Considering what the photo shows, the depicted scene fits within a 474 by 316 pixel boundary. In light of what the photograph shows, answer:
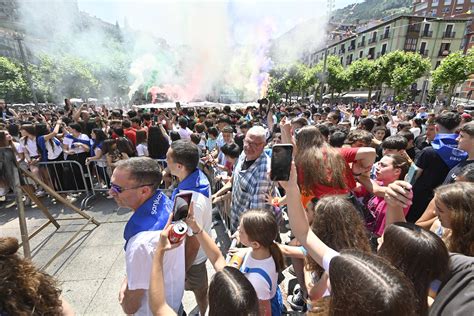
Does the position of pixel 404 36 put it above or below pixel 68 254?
above

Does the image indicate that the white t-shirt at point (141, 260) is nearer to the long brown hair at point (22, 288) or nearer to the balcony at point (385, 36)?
the long brown hair at point (22, 288)

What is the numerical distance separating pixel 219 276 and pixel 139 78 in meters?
48.6

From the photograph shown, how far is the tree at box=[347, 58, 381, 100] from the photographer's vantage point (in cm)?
3474

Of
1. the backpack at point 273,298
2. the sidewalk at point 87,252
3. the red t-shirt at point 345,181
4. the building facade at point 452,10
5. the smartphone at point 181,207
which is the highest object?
the building facade at point 452,10

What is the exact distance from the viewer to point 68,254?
12.9ft

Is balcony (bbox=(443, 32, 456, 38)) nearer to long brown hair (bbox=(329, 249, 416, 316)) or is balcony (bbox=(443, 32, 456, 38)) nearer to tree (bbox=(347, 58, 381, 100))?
tree (bbox=(347, 58, 381, 100))

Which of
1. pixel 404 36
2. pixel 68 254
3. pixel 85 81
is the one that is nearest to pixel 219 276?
pixel 68 254

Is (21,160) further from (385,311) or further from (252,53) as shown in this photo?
(252,53)

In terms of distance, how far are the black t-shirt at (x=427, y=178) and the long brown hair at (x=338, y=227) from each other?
2.05 m

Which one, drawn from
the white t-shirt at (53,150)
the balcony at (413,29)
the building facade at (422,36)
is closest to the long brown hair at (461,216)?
the white t-shirt at (53,150)

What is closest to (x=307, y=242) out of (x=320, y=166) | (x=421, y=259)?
(x=421, y=259)

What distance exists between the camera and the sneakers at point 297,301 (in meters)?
2.80

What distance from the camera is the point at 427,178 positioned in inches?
126

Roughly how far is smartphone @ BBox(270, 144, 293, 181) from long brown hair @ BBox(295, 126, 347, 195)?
1129 millimetres
